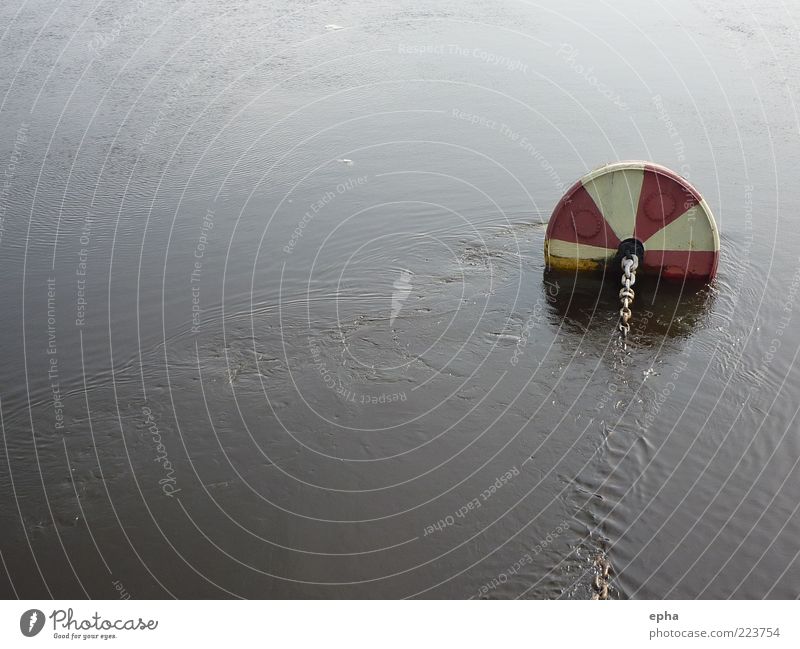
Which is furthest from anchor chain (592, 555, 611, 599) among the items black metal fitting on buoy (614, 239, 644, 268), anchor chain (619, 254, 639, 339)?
black metal fitting on buoy (614, 239, 644, 268)

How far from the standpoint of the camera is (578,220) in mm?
11125

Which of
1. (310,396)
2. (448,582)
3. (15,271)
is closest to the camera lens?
(448,582)

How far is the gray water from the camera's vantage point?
7309 millimetres

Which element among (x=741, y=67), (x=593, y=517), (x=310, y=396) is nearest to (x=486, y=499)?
(x=593, y=517)

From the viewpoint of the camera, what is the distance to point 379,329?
10383mm

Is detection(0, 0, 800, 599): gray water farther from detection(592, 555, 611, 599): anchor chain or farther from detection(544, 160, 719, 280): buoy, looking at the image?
detection(544, 160, 719, 280): buoy

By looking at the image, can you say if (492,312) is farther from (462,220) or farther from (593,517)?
(593,517)

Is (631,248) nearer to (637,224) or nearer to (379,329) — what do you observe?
(637,224)

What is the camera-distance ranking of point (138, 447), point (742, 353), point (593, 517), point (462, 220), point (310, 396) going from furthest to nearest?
point (462, 220), point (742, 353), point (310, 396), point (138, 447), point (593, 517)

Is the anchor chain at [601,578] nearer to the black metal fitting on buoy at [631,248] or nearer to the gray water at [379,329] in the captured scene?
the gray water at [379,329]

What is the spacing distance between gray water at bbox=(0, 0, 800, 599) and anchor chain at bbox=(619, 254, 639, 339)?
7.7 inches

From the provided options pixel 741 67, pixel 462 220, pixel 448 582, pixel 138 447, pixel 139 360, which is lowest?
pixel 448 582

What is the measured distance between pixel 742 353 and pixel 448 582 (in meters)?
5.00

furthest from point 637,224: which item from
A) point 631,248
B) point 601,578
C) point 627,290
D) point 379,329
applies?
point 601,578
